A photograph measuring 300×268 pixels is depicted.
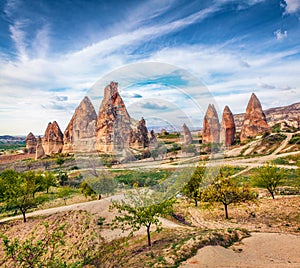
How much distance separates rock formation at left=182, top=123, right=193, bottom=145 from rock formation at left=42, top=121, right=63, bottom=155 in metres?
84.4

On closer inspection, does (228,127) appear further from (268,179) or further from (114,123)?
(114,123)

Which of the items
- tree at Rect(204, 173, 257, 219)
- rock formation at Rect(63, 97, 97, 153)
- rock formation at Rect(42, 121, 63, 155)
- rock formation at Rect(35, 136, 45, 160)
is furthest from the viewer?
rock formation at Rect(42, 121, 63, 155)

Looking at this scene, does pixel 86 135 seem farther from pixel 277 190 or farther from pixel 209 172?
pixel 277 190

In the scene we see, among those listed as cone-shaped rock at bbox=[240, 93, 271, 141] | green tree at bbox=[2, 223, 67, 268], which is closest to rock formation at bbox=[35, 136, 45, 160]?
cone-shaped rock at bbox=[240, 93, 271, 141]

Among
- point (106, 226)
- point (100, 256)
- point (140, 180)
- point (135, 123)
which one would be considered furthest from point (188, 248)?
point (106, 226)

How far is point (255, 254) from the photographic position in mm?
11281

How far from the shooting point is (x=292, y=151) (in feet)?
168

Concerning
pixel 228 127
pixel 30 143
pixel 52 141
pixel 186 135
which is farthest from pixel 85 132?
pixel 30 143

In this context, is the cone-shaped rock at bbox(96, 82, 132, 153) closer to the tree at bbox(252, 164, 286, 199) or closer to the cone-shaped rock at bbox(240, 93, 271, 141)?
the tree at bbox(252, 164, 286, 199)

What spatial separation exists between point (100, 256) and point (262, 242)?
8.96 meters

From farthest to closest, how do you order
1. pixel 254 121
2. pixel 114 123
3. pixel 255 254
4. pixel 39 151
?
pixel 39 151
pixel 254 121
pixel 255 254
pixel 114 123

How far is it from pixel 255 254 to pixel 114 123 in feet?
29.1

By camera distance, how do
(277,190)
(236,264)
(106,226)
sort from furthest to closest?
(277,190) → (106,226) → (236,264)

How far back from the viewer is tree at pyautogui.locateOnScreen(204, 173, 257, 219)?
18.4 meters
